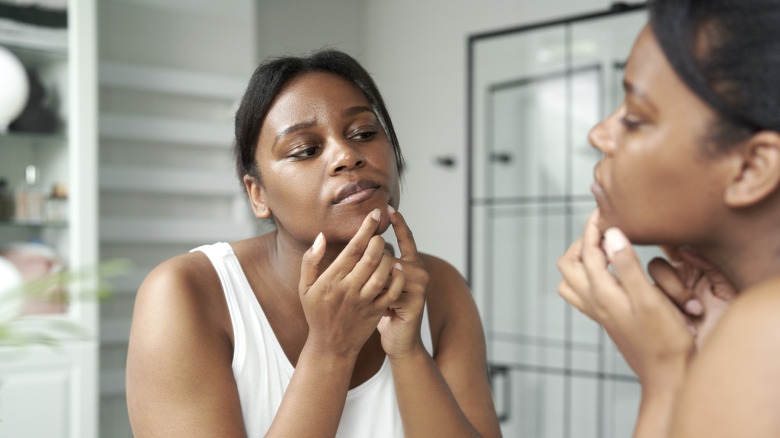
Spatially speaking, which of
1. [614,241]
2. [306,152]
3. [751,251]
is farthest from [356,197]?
[751,251]

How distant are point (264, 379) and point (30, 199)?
67.3 inches

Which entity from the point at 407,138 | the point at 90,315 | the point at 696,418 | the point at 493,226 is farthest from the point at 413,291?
the point at 407,138

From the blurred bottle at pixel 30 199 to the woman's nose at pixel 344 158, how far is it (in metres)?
1.79

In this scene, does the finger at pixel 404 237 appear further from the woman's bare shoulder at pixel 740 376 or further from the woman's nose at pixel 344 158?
the woman's bare shoulder at pixel 740 376

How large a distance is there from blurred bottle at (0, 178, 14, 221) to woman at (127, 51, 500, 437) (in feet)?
4.95

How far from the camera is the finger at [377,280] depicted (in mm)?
1010

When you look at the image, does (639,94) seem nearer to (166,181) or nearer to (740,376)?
(740,376)

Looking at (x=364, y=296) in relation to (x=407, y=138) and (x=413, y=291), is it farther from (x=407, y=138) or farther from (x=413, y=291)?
(x=407, y=138)

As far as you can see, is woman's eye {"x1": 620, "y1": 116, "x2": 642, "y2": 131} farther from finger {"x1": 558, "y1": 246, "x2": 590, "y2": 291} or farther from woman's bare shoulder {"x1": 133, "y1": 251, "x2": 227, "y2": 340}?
woman's bare shoulder {"x1": 133, "y1": 251, "x2": 227, "y2": 340}

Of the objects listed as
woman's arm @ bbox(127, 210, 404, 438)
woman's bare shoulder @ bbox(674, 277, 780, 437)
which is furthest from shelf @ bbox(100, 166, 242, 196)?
woman's bare shoulder @ bbox(674, 277, 780, 437)

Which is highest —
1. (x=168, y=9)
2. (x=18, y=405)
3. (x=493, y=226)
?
(x=168, y=9)

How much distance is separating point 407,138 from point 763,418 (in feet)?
11.5

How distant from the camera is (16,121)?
7.96ft

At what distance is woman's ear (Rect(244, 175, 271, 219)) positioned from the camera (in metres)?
1.19
